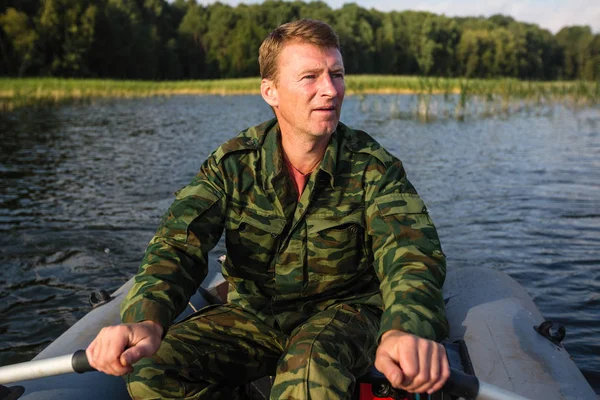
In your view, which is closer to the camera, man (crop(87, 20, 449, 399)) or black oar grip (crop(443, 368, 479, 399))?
black oar grip (crop(443, 368, 479, 399))

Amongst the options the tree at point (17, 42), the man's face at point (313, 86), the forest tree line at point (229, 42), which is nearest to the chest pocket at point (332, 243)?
the man's face at point (313, 86)

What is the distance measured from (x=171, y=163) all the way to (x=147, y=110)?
14.1m

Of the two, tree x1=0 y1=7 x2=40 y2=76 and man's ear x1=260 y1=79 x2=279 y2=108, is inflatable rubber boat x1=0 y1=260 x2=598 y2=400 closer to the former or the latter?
man's ear x1=260 y1=79 x2=279 y2=108

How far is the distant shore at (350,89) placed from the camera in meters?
20.2

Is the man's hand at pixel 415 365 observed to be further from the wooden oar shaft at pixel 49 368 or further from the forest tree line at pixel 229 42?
the forest tree line at pixel 229 42

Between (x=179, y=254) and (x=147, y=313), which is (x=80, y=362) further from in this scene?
(x=179, y=254)

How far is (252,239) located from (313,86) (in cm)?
64

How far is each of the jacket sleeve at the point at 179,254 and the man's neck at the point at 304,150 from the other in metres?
0.31

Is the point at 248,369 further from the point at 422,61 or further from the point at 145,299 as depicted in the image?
the point at 422,61

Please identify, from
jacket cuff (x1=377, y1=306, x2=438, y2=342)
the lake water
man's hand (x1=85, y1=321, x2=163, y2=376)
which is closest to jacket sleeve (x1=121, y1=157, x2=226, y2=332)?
man's hand (x1=85, y1=321, x2=163, y2=376)

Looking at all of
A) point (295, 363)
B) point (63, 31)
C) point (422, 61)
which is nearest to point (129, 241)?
point (295, 363)

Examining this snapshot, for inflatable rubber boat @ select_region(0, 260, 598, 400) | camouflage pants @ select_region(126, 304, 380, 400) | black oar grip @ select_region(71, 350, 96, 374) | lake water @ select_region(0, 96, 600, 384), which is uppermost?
black oar grip @ select_region(71, 350, 96, 374)

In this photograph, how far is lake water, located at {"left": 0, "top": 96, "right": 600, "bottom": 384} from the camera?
5.31 m

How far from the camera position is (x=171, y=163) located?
12.6 m
